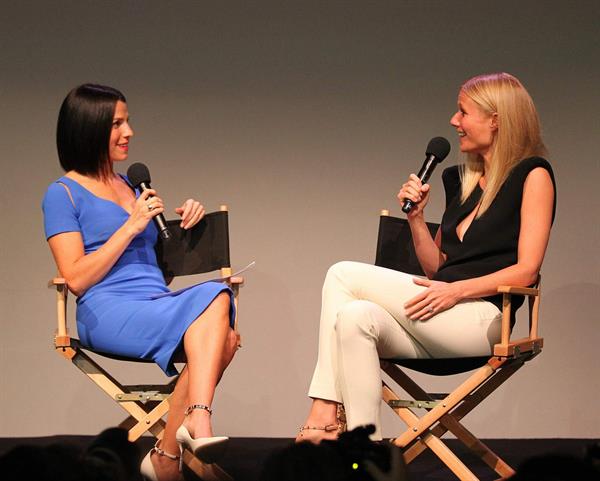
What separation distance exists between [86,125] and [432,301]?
140 cm

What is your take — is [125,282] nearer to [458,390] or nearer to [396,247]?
[396,247]

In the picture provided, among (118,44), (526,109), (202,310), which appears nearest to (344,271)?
(202,310)

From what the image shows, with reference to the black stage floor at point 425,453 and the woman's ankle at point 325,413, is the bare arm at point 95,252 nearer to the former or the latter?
the black stage floor at point 425,453

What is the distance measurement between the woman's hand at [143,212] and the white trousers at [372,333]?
648 mm

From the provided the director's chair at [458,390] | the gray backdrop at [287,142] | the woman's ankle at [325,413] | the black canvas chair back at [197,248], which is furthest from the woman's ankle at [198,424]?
the gray backdrop at [287,142]

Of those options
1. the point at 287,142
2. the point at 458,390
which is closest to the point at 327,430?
the point at 458,390

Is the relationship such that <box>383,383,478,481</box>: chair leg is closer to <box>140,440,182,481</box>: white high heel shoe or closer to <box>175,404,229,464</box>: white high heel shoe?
<box>175,404,229,464</box>: white high heel shoe

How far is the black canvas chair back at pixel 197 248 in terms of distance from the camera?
3592 millimetres

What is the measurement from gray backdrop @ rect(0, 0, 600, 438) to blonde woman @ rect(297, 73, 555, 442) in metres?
1.12

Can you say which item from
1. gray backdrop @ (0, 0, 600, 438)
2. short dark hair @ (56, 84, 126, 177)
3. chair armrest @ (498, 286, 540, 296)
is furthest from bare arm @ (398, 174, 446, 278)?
short dark hair @ (56, 84, 126, 177)

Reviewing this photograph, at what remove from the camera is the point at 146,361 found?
10.6ft

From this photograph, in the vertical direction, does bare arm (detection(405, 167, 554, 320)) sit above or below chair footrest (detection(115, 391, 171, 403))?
above

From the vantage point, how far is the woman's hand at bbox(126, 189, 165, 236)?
3273 mm

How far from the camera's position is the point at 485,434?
4.46 m
